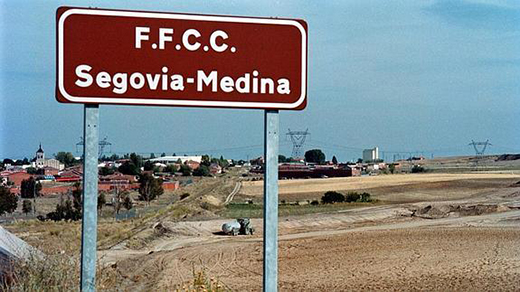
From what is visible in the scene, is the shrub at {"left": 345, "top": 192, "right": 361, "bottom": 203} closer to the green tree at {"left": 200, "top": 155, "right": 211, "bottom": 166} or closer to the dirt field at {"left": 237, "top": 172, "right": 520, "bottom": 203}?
the dirt field at {"left": 237, "top": 172, "right": 520, "bottom": 203}

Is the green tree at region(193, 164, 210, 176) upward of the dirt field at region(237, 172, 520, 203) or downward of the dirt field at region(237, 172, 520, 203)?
upward

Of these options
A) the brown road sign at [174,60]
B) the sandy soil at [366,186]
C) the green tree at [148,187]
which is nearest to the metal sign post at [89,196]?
the brown road sign at [174,60]

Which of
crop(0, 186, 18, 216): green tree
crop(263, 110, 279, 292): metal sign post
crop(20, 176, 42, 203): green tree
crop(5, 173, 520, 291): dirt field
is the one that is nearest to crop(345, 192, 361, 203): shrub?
crop(5, 173, 520, 291): dirt field

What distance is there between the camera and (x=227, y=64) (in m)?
6.23

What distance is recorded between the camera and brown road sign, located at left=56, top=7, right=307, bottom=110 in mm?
6098

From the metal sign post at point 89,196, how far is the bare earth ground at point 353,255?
22.3 feet

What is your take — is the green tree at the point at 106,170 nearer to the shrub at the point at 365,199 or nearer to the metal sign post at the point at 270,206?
the shrub at the point at 365,199

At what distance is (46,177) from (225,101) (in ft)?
312

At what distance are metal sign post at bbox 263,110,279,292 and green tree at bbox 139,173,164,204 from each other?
3240 inches

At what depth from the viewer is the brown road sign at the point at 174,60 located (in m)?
6.10

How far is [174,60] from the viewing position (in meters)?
6.16

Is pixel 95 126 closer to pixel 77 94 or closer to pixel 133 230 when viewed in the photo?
pixel 77 94

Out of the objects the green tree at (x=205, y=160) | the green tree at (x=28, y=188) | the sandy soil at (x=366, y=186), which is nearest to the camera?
the green tree at (x=28, y=188)

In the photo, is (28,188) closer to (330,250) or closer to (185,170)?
(330,250)
